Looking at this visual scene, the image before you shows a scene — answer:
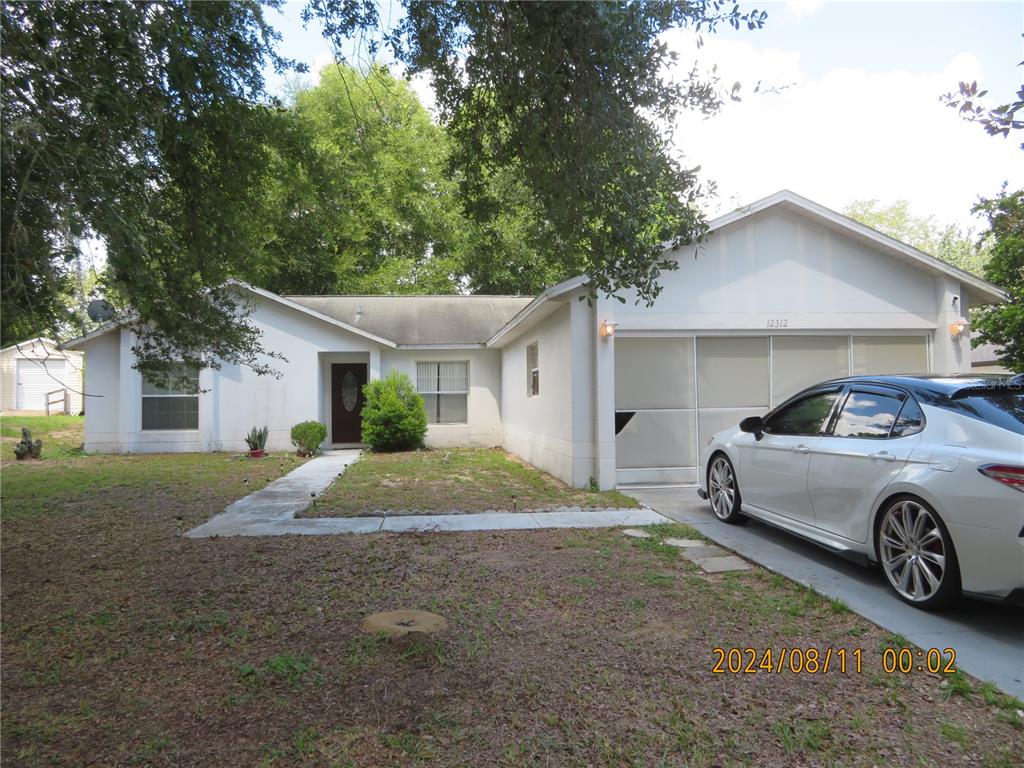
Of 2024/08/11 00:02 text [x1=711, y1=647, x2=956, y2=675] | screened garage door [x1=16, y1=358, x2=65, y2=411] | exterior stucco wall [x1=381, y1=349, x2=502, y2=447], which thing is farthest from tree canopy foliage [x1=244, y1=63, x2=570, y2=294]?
2024/08/11 00:02 text [x1=711, y1=647, x2=956, y2=675]

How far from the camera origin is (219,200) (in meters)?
6.19

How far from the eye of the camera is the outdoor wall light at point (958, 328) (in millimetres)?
9445

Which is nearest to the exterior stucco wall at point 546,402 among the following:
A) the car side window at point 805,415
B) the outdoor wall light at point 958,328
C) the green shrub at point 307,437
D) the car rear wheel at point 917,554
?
the car side window at point 805,415

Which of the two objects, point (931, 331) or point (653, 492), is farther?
point (931, 331)

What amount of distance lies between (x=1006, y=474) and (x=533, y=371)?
30.3 feet

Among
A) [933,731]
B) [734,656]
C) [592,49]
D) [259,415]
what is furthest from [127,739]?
[259,415]

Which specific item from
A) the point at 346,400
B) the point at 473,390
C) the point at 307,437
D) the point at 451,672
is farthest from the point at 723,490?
the point at 346,400

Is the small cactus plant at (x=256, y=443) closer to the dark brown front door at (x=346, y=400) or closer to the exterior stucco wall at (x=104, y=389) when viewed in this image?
the dark brown front door at (x=346, y=400)

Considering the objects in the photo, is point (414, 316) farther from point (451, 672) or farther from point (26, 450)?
point (451, 672)

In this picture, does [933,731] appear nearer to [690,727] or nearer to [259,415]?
[690,727]

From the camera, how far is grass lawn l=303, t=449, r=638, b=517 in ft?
27.0

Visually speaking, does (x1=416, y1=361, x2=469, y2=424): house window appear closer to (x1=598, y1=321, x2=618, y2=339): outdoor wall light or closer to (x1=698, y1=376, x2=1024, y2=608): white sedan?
(x1=598, y1=321, x2=618, y2=339): outdoor wall light

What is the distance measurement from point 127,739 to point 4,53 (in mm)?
4200

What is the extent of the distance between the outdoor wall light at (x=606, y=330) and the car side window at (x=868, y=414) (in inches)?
155
